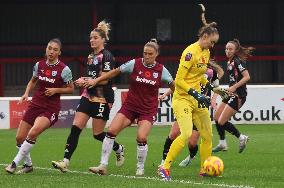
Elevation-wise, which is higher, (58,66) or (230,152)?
(58,66)

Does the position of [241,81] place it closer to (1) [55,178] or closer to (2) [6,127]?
(1) [55,178]

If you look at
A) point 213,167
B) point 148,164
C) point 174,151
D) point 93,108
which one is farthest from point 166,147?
point 174,151

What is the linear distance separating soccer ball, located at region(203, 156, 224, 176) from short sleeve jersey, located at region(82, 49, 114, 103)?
1963mm

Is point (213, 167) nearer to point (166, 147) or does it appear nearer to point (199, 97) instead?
point (199, 97)

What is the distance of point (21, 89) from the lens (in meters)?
36.1

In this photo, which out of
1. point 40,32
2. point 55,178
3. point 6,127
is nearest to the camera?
point 55,178

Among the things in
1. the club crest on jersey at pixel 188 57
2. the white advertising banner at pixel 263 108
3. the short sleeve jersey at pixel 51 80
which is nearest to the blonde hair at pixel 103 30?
the short sleeve jersey at pixel 51 80

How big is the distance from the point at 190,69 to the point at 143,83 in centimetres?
80

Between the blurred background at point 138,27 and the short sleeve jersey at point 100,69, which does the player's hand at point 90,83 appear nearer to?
the short sleeve jersey at point 100,69

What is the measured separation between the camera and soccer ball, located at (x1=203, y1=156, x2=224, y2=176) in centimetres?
1244

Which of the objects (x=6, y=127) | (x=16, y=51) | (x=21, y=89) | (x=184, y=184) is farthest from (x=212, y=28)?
(x=16, y=51)

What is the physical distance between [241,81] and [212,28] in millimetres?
4370

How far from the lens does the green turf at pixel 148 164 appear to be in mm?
11742

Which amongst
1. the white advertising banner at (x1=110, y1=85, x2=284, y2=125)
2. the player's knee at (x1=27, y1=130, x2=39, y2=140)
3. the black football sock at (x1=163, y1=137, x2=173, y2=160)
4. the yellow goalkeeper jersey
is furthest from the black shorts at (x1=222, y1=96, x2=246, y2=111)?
the white advertising banner at (x1=110, y1=85, x2=284, y2=125)
